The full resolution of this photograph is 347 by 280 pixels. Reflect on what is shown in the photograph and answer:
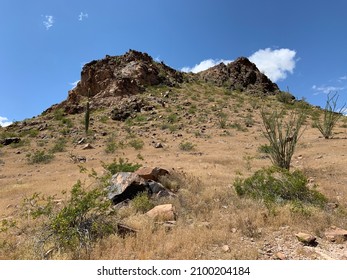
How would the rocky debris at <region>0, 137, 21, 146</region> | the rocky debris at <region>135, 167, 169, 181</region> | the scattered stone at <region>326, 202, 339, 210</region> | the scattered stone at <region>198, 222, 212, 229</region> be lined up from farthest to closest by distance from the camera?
the rocky debris at <region>0, 137, 21, 146</region>
the rocky debris at <region>135, 167, 169, 181</region>
the scattered stone at <region>326, 202, 339, 210</region>
the scattered stone at <region>198, 222, 212, 229</region>

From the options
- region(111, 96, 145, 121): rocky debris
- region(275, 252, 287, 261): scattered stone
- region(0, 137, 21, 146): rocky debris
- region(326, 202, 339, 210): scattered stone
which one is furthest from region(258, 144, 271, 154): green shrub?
region(0, 137, 21, 146): rocky debris

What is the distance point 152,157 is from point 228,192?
8.16 m

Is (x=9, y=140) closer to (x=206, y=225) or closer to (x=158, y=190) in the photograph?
(x=158, y=190)

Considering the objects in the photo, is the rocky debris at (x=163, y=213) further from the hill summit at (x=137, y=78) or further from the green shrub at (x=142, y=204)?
the hill summit at (x=137, y=78)

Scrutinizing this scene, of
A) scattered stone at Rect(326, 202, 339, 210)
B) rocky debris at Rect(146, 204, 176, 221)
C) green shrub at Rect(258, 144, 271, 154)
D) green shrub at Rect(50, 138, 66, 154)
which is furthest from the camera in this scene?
green shrub at Rect(50, 138, 66, 154)

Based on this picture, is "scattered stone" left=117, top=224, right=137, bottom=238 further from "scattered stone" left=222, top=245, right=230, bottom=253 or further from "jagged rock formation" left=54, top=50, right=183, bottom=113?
"jagged rock formation" left=54, top=50, right=183, bottom=113

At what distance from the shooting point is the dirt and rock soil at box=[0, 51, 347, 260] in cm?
503

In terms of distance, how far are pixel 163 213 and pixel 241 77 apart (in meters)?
43.8

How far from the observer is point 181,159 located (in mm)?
14453

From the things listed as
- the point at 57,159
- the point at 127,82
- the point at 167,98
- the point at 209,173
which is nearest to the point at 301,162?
the point at 209,173

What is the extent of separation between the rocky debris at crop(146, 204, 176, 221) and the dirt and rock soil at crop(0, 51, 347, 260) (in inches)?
6.2

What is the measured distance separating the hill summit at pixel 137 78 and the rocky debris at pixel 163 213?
28.4 meters

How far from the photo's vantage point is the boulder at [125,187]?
7488mm

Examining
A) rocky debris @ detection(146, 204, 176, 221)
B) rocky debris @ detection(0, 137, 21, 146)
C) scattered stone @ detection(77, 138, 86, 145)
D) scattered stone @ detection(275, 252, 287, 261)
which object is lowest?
scattered stone @ detection(275, 252, 287, 261)
